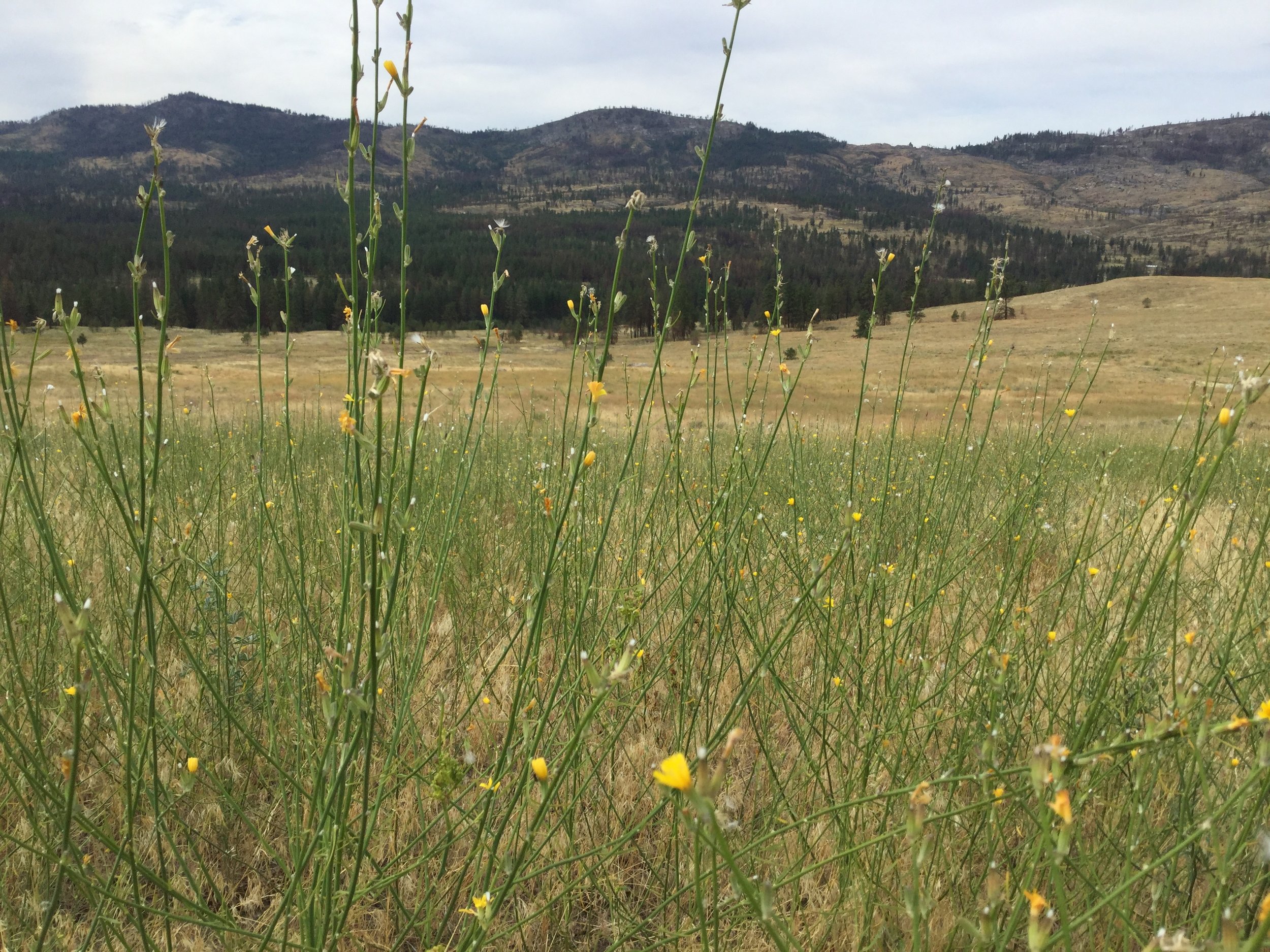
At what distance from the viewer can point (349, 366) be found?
129 centimetres

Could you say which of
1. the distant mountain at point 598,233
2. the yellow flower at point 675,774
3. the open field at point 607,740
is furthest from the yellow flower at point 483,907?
the distant mountain at point 598,233

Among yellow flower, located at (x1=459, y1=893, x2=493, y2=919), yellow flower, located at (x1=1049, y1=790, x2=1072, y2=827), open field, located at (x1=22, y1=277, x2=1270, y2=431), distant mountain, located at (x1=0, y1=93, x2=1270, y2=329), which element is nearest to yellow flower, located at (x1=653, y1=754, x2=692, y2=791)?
yellow flower, located at (x1=1049, y1=790, x2=1072, y2=827)

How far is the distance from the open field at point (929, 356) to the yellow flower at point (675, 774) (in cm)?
62

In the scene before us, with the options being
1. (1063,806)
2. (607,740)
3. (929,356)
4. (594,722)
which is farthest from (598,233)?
(1063,806)

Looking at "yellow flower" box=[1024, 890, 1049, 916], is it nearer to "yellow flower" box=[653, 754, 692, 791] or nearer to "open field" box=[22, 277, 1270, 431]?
"yellow flower" box=[653, 754, 692, 791]

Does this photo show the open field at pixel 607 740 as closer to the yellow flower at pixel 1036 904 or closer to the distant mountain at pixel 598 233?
the yellow flower at pixel 1036 904

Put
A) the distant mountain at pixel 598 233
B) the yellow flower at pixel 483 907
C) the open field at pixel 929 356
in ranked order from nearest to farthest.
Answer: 1. the yellow flower at pixel 483 907
2. the open field at pixel 929 356
3. the distant mountain at pixel 598 233

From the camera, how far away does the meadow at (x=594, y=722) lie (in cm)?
100

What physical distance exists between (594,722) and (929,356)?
34.3 m

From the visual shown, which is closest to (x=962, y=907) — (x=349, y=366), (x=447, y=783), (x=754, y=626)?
(x=754, y=626)

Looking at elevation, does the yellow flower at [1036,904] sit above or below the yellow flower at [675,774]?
below

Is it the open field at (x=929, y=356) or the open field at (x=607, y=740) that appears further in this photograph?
the open field at (x=929, y=356)

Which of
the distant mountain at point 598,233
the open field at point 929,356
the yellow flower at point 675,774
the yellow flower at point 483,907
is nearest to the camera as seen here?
the yellow flower at point 675,774

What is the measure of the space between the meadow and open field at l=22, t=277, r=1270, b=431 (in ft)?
1.80
